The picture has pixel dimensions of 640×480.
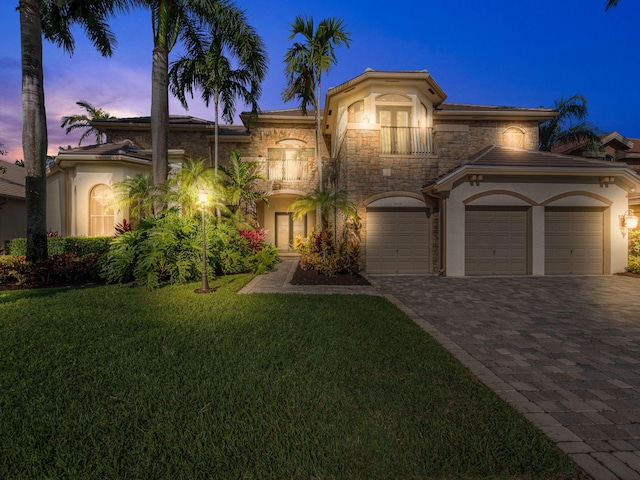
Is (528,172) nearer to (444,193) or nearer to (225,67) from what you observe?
(444,193)

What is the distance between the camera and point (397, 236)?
1142 cm

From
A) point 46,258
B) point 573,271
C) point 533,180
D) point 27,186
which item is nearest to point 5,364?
point 46,258

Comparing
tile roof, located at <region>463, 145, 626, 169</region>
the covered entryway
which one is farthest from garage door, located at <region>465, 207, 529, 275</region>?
tile roof, located at <region>463, 145, 626, 169</region>

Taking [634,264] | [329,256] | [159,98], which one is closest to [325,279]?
[329,256]

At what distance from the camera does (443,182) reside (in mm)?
10234

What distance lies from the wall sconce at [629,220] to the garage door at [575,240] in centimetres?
59

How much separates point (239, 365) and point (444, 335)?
10.4 feet

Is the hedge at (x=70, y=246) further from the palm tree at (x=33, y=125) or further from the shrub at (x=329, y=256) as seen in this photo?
the shrub at (x=329, y=256)

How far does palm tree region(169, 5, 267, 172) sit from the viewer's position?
1095 centimetres

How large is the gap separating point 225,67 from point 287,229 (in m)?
9.02

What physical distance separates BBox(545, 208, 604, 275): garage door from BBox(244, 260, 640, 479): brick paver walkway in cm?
197

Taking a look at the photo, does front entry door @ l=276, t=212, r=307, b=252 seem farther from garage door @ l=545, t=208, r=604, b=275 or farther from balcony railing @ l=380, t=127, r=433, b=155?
garage door @ l=545, t=208, r=604, b=275

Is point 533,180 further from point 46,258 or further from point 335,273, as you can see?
point 46,258

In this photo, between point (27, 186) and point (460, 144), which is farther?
point (460, 144)
